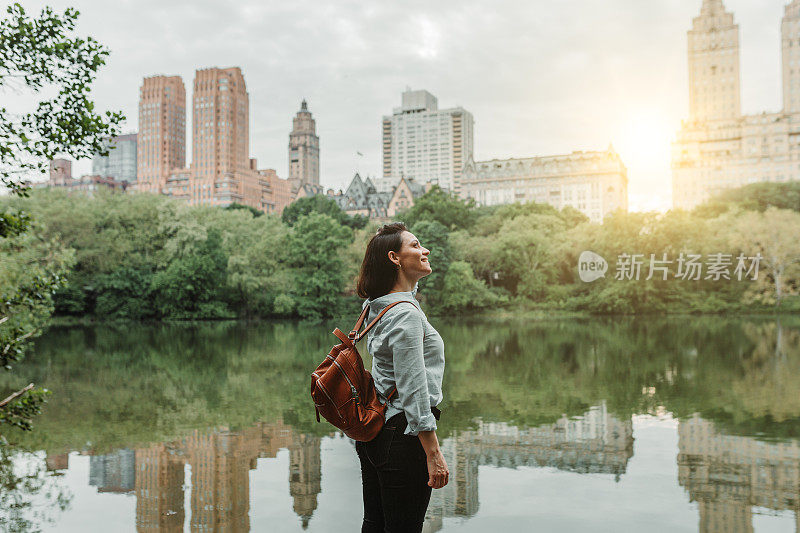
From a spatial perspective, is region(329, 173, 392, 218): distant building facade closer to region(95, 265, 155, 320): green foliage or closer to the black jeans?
region(95, 265, 155, 320): green foliage

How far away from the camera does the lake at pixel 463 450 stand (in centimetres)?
435

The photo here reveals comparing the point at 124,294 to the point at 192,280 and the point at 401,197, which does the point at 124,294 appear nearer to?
the point at 192,280

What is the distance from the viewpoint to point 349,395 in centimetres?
212

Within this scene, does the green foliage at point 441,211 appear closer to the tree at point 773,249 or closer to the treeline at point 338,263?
the treeline at point 338,263

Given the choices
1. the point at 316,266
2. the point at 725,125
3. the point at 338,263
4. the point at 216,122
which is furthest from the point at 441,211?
the point at 216,122

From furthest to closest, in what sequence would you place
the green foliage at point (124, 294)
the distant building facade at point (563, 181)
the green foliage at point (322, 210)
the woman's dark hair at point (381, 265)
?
the distant building facade at point (563, 181)
the green foliage at point (322, 210)
the green foliage at point (124, 294)
the woman's dark hair at point (381, 265)

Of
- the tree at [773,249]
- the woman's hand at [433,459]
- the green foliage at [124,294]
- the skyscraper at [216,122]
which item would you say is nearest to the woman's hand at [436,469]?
the woman's hand at [433,459]

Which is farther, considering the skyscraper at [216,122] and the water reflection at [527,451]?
the skyscraper at [216,122]

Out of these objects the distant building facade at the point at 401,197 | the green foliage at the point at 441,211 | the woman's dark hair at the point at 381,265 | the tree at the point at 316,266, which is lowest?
the woman's dark hair at the point at 381,265

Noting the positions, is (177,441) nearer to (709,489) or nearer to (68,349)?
(709,489)

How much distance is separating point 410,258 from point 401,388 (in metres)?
0.48

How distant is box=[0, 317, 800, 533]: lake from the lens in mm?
4348

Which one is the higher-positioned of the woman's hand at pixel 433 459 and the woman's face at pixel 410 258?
the woman's face at pixel 410 258

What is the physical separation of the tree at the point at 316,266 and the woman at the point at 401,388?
96.6ft
